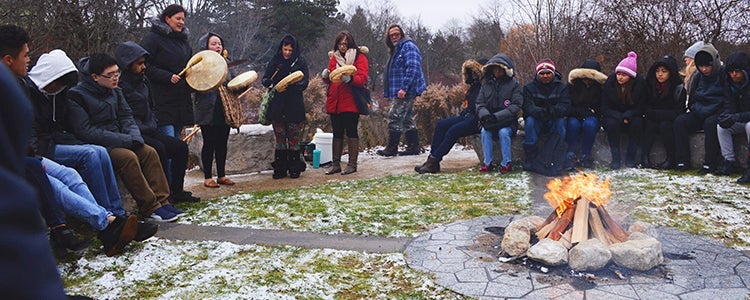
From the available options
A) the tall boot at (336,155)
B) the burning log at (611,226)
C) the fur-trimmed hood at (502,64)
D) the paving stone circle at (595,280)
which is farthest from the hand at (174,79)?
the burning log at (611,226)

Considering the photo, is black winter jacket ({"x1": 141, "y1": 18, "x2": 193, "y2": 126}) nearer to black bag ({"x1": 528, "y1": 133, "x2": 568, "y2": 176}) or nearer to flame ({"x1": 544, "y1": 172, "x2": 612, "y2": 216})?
flame ({"x1": 544, "y1": 172, "x2": 612, "y2": 216})

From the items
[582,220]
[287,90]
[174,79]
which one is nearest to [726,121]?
[582,220]

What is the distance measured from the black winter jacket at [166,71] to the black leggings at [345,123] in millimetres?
2017

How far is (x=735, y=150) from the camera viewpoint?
21.7 feet

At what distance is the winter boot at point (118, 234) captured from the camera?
3816 millimetres

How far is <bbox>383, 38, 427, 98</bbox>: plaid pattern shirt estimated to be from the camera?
8719 mm

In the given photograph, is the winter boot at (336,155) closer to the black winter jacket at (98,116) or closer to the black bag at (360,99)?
the black bag at (360,99)

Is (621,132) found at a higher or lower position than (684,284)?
higher

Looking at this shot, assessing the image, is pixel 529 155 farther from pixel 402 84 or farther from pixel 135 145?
pixel 135 145

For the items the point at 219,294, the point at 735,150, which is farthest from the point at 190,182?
the point at 735,150

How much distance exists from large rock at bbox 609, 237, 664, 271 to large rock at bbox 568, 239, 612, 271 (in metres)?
0.06

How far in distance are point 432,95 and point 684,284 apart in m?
8.22

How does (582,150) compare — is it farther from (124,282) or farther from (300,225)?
(124,282)

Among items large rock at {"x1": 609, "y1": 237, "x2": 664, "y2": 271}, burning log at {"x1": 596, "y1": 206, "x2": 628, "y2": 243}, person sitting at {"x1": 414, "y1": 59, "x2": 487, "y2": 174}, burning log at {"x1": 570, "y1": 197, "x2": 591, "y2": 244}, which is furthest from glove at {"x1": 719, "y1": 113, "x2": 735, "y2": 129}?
large rock at {"x1": 609, "y1": 237, "x2": 664, "y2": 271}
